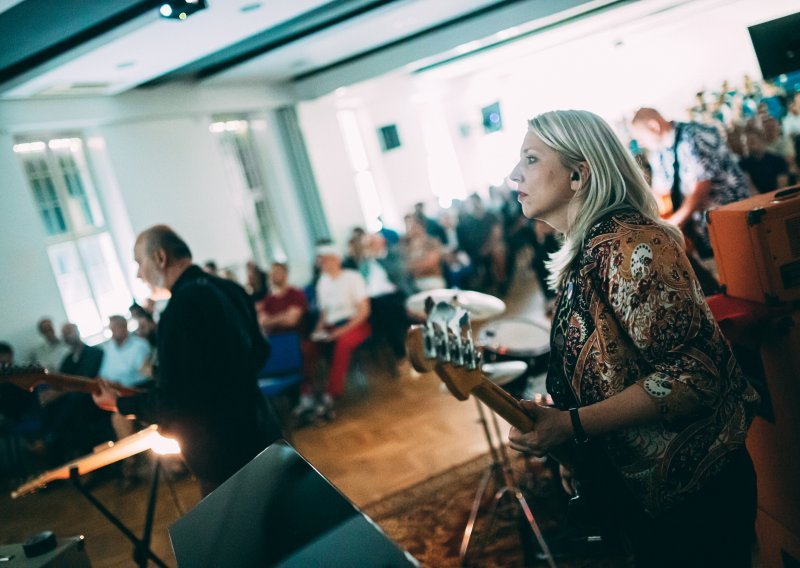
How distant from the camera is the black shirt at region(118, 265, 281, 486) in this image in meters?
2.39

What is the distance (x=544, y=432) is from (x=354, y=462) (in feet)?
10.9

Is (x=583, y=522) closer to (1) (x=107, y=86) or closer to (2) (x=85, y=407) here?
(2) (x=85, y=407)

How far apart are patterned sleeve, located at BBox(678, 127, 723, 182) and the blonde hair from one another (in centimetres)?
210

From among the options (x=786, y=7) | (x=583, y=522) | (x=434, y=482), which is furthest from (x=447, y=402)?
(x=786, y=7)

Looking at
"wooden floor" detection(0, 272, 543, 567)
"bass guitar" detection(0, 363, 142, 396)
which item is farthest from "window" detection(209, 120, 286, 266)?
"bass guitar" detection(0, 363, 142, 396)

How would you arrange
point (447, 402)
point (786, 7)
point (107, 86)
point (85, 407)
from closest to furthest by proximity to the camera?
point (447, 402) → point (85, 407) → point (107, 86) → point (786, 7)

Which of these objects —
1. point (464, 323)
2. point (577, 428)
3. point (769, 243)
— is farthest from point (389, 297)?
point (577, 428)

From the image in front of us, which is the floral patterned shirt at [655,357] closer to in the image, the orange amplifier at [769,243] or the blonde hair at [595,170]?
the blonde hair at [595,170]

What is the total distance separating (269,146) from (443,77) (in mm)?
6327

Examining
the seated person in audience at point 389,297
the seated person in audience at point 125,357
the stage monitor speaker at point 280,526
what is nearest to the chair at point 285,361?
the seated person in audience at point 125,357

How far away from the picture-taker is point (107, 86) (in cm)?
736

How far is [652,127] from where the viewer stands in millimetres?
3379

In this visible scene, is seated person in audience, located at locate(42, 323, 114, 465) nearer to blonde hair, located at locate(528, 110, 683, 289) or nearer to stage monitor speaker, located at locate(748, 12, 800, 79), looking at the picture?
blonde hair, located at locate(528, 110, 683, 289)

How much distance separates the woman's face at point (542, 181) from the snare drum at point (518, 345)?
5.06 feet
